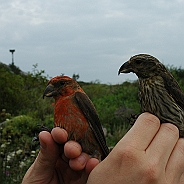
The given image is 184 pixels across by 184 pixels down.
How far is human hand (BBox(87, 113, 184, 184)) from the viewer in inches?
80.1

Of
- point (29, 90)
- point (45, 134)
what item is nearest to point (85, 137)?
point (45, 134)

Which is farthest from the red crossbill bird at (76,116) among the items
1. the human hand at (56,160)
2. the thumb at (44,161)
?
the thumb at (44,161)

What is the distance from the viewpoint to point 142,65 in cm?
369

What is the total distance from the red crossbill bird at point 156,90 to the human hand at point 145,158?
1.12 metres

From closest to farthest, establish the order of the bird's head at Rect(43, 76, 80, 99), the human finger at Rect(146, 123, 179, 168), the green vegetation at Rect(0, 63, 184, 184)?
1. the human finger at Rect(146, 123, 179, 168)
2. the bird's head at Rect(43, 76, 80, 99)
3. the green vegetation at Rect(0, 63, 184, 184)

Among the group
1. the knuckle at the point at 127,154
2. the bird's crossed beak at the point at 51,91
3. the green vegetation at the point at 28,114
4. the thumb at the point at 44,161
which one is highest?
the bird's crossed beak at the point at 51,91

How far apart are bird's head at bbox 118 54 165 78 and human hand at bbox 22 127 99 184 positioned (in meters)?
1.12

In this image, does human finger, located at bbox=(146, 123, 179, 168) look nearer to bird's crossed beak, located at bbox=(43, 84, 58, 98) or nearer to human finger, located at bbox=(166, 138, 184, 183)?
human finger, located at bbox=(166, 138, 184, 183)

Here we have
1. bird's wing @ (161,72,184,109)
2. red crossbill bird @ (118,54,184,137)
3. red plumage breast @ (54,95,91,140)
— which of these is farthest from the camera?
bird's wing @ (161,72,184,109)

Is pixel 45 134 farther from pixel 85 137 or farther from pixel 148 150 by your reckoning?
pixel 148 150

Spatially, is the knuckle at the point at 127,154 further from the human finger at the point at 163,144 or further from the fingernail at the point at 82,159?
the fingernail at the point at 82,159

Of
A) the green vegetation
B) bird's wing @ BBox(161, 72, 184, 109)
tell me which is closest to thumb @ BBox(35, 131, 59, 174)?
bird's wing @ BBox(161, 72, 184, 109)

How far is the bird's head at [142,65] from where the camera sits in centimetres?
368

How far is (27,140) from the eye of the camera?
32.5 ft
